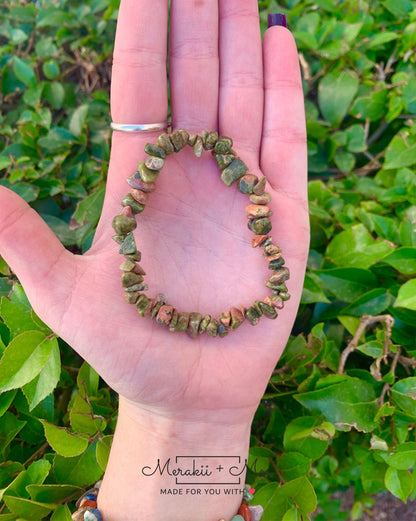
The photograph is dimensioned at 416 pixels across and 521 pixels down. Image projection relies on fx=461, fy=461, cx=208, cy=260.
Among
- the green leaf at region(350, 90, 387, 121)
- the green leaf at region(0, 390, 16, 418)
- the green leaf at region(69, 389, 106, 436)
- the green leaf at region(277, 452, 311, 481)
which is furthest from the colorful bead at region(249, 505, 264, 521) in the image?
the green leaf at region(350, 90, 387, 121)

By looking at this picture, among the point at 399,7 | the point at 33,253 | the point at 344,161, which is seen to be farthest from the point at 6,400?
the point at 399,7

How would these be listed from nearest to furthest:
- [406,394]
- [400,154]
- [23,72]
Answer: [406,394], [400,154], [23,72]

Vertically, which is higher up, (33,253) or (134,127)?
(134,127)

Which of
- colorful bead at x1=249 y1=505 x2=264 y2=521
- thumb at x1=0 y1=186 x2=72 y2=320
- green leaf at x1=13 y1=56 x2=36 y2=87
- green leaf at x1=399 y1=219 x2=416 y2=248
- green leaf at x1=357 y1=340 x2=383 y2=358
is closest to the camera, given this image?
thumb at x1=0 y1=186 x2=72 y2=320

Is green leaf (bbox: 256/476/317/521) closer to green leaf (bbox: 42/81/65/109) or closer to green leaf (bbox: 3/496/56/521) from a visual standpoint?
green leaf (bbox: 3/496/56/521)

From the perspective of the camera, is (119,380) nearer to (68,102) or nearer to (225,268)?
(225,268)

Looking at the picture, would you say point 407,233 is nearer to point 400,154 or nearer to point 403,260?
point 403,260
